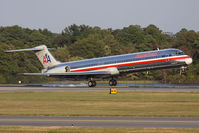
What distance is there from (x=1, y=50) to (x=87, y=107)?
65.1 meters

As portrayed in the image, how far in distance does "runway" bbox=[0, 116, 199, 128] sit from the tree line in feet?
176

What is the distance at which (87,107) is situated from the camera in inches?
1280

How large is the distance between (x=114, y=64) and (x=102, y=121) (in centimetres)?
3548

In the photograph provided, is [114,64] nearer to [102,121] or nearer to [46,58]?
[46,58]

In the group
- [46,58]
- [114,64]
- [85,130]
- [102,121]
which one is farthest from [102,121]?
[46,58]

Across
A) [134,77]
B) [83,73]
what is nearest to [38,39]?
[134,77]

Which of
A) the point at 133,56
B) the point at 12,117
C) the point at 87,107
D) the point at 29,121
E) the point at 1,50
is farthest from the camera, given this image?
the point at 1,50

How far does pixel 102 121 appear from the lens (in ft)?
77.4

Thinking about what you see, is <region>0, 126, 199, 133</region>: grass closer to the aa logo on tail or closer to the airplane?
the airplane

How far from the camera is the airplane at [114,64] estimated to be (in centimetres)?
5556

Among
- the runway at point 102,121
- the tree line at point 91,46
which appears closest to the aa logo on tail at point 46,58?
the tree line at point 91,46

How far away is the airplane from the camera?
55562mm

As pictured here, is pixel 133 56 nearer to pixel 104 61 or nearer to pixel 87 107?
pixel 104 61

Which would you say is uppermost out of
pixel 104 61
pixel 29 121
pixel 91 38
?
pixel 91 38
